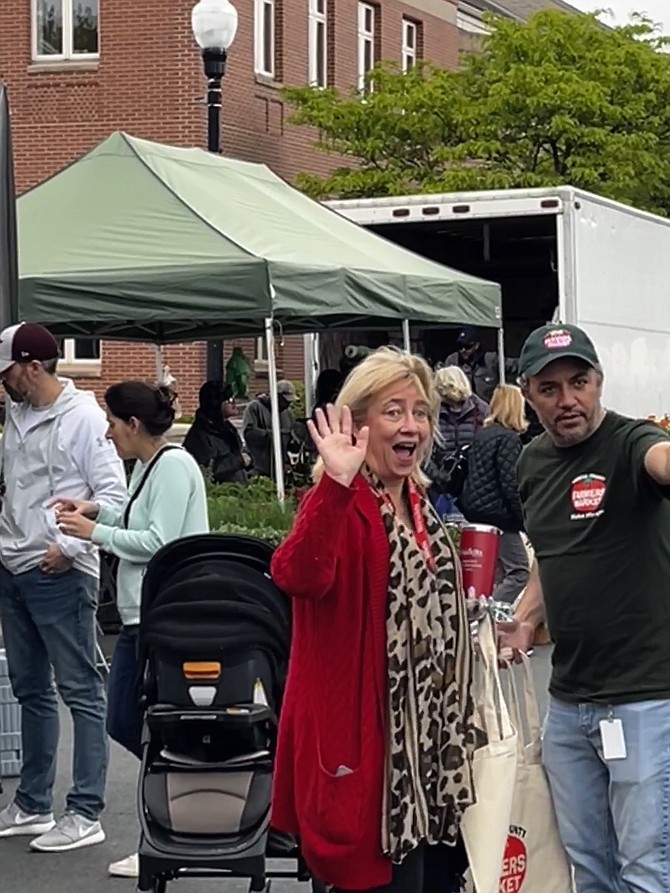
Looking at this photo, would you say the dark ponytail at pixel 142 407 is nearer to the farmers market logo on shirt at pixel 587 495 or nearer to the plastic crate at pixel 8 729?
the plastic crate at pixel 8 729

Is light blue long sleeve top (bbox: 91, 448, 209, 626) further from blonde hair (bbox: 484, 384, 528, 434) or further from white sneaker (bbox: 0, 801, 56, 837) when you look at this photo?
blonde hair (bbox: 484, 384, 528, 434)

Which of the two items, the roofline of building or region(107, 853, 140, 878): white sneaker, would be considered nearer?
region(107, 853, 140, 878): white sneaker

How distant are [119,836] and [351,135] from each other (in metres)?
19.7

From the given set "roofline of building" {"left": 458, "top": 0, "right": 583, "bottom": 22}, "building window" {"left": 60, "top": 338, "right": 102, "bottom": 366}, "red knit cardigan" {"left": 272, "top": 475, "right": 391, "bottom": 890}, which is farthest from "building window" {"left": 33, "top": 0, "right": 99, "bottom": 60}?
"red knit cardigan" {"left": 272, "top": 475, "right": 391, "bottom": 890}

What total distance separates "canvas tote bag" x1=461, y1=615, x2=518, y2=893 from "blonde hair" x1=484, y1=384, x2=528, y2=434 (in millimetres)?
7165

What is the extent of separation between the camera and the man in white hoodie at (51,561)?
6.57 m

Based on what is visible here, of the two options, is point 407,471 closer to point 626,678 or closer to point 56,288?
point 626,678

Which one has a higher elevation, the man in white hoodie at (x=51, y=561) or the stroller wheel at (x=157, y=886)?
the man in white hoodie at (x=51, y=561)

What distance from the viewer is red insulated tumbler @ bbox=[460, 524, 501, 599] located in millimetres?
5438

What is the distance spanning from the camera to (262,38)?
26.4 meters

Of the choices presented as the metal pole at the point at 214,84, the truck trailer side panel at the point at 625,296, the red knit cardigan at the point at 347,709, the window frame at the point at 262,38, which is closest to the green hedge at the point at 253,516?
the metal pole at the point at 214,84

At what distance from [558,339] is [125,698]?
265cm

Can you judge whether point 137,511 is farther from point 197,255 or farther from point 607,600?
point 197,255

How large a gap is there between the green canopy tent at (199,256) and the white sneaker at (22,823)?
A: 409 centimetres
